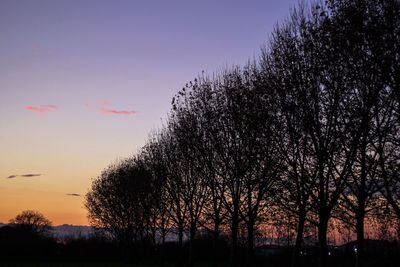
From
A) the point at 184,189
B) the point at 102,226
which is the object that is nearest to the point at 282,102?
the point at 184,189

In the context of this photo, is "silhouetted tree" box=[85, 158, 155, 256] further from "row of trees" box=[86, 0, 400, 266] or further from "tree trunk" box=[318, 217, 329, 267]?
"tree trunk" box=[318, 217, 329, 267]

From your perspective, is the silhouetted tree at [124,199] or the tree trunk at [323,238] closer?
the tree trunk at [323,238]

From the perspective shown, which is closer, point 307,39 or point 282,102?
point 307,39

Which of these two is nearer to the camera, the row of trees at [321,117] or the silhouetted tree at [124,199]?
the row of trees at [321,117]

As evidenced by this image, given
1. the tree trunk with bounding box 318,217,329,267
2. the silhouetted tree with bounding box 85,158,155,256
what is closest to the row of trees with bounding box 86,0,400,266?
the tree trunk with bounding box 318,217,329,267

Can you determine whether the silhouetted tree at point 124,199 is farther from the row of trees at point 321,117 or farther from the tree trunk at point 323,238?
the tree trunk at point 323,238

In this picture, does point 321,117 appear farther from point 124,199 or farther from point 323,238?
point 124,199

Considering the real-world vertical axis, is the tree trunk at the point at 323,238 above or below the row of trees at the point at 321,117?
below

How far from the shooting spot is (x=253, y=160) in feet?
88.9

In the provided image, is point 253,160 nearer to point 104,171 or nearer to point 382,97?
point 382,97

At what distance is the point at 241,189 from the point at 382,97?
52.4 feet

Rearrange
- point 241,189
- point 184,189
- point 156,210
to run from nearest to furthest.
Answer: point 241,189
point 184,189
point 156,210

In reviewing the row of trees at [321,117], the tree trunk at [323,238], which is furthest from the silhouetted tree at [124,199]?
the tree trunk at [323,238]

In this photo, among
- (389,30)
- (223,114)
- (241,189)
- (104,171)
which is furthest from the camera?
(104,171)
